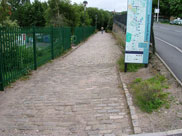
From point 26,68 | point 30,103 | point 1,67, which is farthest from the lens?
point 26,68

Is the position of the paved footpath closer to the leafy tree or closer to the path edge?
the path edge

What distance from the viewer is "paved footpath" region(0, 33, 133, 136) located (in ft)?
15.2

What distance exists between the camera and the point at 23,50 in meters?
8.65

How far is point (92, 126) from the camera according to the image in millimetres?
4719

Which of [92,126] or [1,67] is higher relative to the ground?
[1,67]

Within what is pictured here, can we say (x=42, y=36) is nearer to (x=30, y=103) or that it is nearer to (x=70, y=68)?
(x=70, y=68)

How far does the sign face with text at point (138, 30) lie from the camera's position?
810 centimetres

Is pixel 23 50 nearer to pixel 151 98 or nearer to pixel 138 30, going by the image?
pixel 138 30

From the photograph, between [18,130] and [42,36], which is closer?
[18,130]

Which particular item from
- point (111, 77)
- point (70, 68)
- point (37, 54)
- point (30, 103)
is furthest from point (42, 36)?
point (30, 103)

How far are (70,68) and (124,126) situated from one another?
21.0 feet

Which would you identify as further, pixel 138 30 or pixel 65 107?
pixel 138 30

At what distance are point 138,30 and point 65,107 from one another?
165 inches

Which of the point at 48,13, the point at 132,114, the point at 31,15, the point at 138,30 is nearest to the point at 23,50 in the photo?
the point at 138,30
